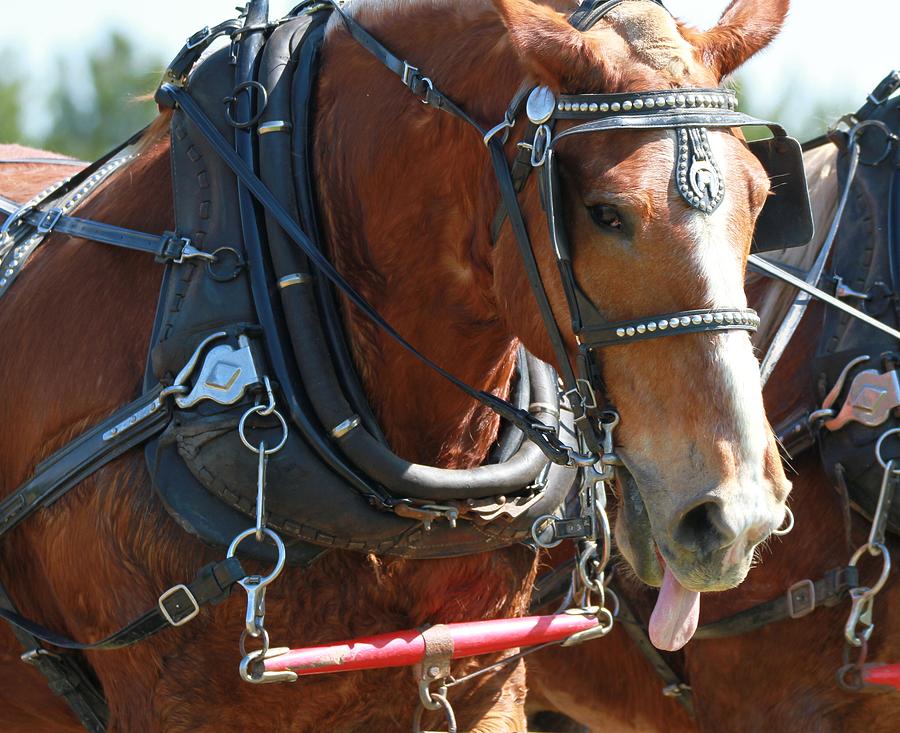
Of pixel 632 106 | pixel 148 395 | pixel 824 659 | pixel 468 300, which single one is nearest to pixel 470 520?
pixel 468 300

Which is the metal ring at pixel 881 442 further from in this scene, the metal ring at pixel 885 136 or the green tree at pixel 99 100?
the green tree at pixel 99 100

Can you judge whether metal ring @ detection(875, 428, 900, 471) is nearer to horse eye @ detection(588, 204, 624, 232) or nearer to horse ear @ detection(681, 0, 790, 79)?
horse ear @ detection(681, 0, 790, 79)

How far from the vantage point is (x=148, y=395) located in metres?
2.78

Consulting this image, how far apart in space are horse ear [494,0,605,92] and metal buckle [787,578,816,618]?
1713 mm

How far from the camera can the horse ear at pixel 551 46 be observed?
2.44m

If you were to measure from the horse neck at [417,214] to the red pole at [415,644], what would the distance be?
405 millimetres

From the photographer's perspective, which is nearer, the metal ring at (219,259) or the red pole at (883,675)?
the metal ring at (219,259)

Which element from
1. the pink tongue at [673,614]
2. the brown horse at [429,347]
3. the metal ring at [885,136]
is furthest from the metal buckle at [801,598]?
the metal ring at [885,136]

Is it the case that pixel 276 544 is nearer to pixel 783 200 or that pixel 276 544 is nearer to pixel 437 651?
pixel 437 651

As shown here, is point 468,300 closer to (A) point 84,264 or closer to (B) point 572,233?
(B) point 572,233

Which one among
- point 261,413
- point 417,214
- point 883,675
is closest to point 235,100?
point 417,214

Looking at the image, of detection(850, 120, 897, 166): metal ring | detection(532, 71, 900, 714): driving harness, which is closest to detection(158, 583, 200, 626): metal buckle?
detection(532, 71, 900, 714): driving harness

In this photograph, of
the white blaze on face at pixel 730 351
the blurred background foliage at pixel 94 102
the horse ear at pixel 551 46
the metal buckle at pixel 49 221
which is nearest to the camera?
the white blaze on face at pixel 730 351

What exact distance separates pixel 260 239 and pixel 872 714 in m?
2.12
